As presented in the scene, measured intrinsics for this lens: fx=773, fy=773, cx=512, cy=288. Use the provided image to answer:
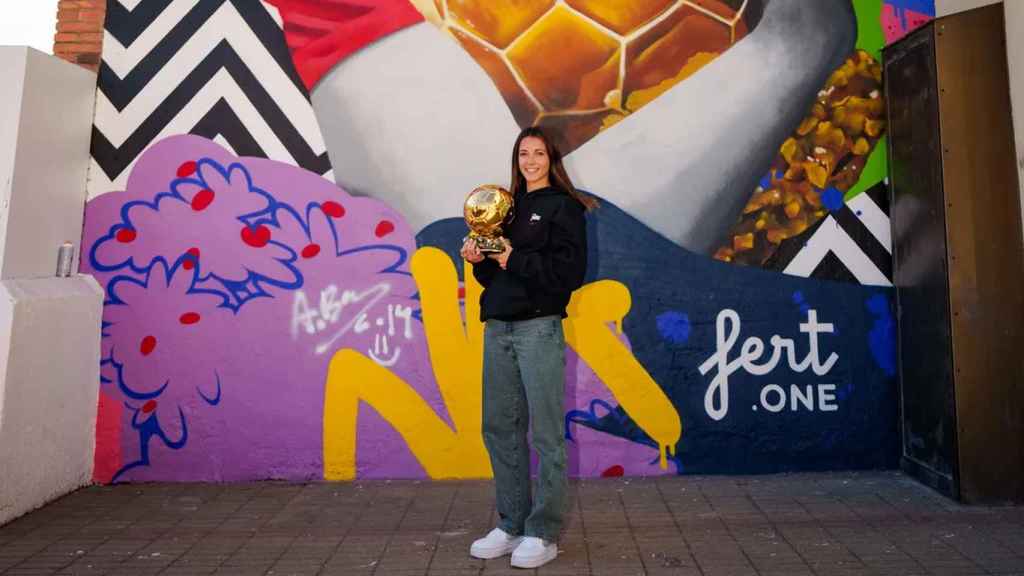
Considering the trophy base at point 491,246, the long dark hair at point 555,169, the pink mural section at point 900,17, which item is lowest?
the trophy base at point 491,246

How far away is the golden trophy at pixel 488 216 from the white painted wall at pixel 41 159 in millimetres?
2948

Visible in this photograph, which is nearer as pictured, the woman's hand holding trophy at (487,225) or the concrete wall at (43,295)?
the woman's hand holding trophy at (487,225)

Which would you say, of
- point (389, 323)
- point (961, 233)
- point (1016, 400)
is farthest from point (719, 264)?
point (389, 323)

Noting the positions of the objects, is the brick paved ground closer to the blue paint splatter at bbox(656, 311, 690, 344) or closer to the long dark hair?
the blue paint splatter at bbox(656, 311, 690, 344)

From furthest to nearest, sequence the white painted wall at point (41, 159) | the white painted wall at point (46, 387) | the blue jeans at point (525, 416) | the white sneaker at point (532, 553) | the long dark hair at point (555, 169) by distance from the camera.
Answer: the white painted wall at point (41, 159)
the white painted wall at point (46, 387)
the long dark hair at point (555, 169)
the blue jeans at point (525, 416)
the white sneaker at point (532, 553)

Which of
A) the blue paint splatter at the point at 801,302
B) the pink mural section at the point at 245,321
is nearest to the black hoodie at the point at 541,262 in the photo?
the pink mural section at the point at 245,321

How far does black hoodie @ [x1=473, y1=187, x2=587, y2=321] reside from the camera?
12.2 ft

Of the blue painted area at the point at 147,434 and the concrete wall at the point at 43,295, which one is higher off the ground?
the concrete wall at the point at 43,295

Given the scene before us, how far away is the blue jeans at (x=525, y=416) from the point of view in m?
3.78

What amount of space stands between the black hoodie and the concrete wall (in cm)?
286

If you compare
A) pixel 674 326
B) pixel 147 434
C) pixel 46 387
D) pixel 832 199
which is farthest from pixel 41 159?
pixel 832 199

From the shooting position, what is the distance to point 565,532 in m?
4.23

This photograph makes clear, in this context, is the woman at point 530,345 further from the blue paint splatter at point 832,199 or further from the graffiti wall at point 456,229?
the blue paint splatter at point 832,199

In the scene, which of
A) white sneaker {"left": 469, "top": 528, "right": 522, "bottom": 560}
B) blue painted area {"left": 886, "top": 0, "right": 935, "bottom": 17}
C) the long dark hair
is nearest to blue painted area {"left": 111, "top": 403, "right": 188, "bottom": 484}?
white sneaker {"left": 469, "top": 528, "right": 522, "bottom": 560}
